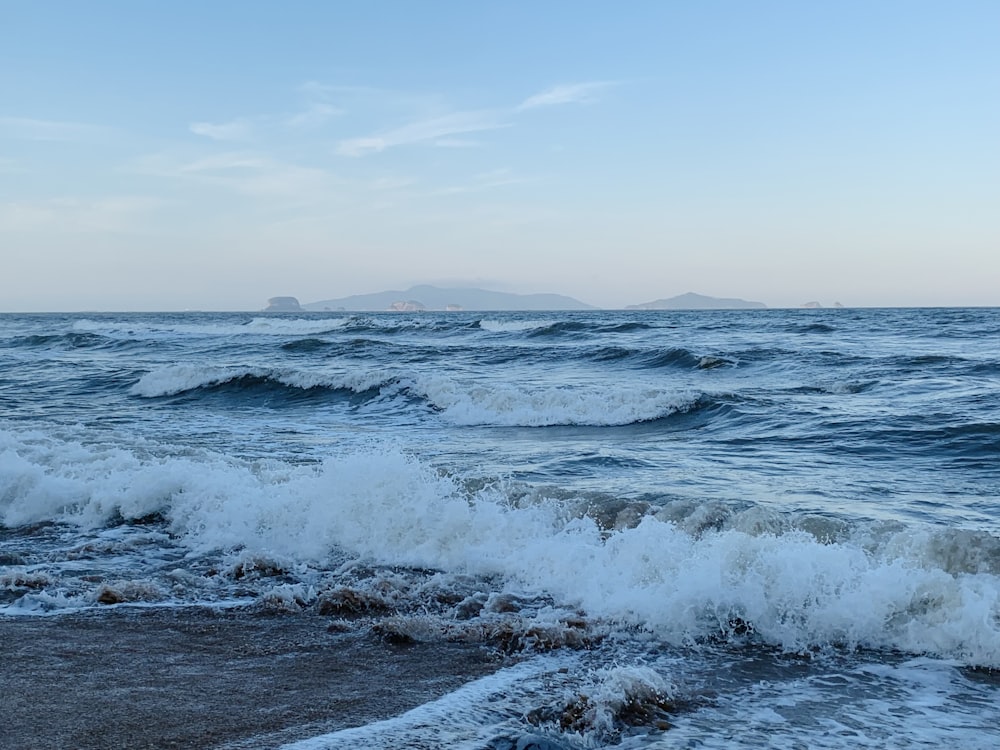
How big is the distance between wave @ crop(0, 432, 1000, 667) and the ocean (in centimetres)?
2

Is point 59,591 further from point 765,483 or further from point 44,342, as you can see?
point 44,342

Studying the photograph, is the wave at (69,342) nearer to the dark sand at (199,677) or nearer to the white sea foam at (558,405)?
the white sea foam at (558,405)

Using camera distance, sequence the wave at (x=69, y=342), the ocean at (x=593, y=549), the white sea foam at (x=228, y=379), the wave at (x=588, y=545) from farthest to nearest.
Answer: the wave at (x=69, y=342) < the white sea foam at (x=228, y=379) < the wave at (x=588, y=545) < the ocean at (x=593, y=549)

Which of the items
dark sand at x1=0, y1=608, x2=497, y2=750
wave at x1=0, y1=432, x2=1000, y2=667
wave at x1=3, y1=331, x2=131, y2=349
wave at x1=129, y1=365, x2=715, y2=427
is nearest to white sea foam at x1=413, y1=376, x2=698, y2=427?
wave at x1=129, y1=365, x2=715, y2=427

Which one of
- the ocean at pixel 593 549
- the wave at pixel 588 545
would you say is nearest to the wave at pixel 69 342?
the ocean at pixel 593 549

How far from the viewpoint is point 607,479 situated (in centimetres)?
867

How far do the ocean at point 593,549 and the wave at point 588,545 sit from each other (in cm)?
2

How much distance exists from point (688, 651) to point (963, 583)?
179 cm

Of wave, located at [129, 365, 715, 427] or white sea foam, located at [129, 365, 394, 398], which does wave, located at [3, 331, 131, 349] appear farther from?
wave, located at [129, 365, 715, 427]

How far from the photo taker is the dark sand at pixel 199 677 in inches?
138

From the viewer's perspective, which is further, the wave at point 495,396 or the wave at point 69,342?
the wave at point 69,342

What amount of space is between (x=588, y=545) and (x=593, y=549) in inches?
4.7

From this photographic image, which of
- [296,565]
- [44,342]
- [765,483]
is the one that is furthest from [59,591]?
[44,342]

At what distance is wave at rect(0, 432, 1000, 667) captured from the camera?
488cm
